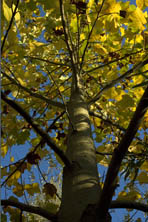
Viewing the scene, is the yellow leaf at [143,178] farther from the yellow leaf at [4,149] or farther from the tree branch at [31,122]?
the yellow leaf at [4,149]

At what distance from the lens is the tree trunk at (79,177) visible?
902 millimetres

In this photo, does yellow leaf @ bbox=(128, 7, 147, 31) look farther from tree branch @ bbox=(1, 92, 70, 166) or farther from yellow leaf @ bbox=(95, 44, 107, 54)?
tree branch @ bbox=(1, 92, 70, 166)

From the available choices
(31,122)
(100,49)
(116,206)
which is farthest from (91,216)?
(100,49)

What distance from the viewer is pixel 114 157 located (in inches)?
30.0

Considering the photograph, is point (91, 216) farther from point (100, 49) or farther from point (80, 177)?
point (100, 49)

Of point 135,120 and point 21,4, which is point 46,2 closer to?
point 21,4

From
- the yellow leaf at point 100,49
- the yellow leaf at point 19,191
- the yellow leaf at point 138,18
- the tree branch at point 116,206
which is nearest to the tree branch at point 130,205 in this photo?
the tree branch at point 116,206

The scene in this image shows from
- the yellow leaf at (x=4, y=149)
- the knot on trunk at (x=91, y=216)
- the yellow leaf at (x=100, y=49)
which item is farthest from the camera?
the yellow leaf at (x=4, y=149)

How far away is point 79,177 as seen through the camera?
3.36ft

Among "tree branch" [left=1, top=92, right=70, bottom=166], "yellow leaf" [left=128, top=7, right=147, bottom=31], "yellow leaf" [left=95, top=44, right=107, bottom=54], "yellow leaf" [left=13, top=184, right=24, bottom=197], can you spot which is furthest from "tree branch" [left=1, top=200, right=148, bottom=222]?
"yellow leaf" [left=95, top=44, right=107, bottom=54]

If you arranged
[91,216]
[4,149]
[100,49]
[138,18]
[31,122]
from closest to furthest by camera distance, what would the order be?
[91,216] → [31,122] → [138,18] → [100,49] → [4,149]

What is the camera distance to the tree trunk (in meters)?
0.90

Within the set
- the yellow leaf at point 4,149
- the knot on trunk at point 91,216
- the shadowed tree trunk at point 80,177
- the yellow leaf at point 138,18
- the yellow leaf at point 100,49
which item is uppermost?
the yellow leaf at point 100,49

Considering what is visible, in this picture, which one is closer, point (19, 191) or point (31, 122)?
point (31, 122)
